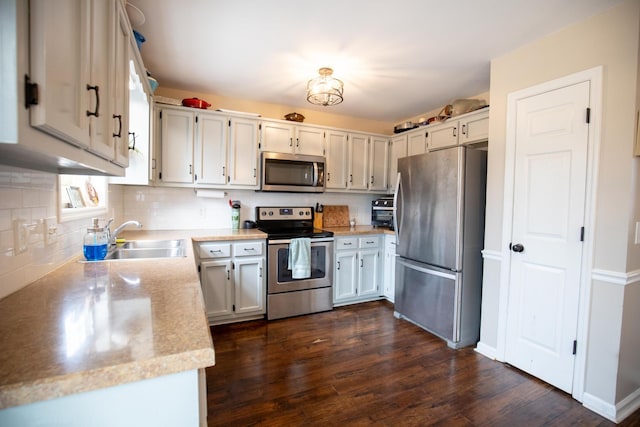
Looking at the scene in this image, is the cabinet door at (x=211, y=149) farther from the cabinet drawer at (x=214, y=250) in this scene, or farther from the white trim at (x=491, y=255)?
the white trim at (x=491, y=255)

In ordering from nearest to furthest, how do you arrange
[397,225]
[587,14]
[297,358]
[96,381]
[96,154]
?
[96,381] → [96,154] → [587,14] → [297,358] → [397,225]

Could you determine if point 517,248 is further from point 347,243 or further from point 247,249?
point 247,249

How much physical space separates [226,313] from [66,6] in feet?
8.54

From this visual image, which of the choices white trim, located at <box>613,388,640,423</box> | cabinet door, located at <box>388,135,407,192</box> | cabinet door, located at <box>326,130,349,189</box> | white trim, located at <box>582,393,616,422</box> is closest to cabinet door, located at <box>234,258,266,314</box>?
cabinet door, located at <box>326,130,349,189</box>

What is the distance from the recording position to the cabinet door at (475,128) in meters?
2.69

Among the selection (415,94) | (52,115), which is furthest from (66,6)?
(415,94)

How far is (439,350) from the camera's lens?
2.45m

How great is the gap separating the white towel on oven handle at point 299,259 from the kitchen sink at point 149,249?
1066mm

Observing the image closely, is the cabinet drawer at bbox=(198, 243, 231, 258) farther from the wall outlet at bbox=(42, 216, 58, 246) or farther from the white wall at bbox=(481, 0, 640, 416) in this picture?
the white wall at bbox=(481, 0, 640, 416)

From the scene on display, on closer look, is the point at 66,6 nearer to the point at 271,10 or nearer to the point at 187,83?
the point at 271,10

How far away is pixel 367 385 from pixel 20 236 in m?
2.06

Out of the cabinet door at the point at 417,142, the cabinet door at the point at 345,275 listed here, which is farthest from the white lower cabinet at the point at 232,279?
the cabinet door at the point at 417,142

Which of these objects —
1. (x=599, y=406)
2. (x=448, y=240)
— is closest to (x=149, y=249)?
→ (x=448, y=240)

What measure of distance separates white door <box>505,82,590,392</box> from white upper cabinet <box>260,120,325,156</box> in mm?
2053
